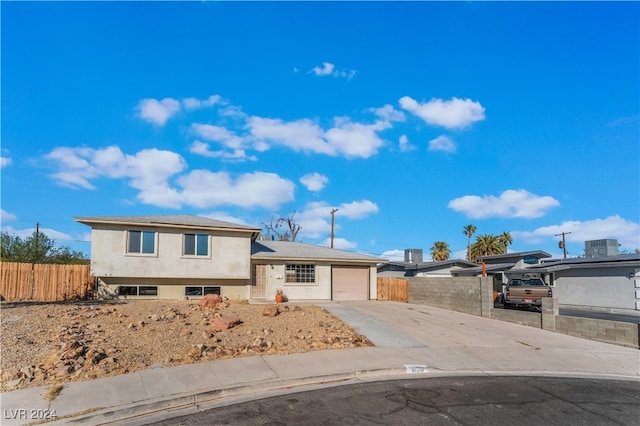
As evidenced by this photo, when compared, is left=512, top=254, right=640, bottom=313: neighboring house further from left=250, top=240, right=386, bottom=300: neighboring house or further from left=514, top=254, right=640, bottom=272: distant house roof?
left=250, top=240, right=386, bottom=300: neighboring house

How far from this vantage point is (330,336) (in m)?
13.4

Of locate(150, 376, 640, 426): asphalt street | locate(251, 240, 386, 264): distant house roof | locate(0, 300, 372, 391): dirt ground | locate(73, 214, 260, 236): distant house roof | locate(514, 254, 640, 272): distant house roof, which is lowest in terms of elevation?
locate(150, 376, 640, 426): asphalt street

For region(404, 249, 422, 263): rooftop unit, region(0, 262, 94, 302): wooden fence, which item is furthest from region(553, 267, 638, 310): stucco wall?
region(0, 262, 94, 302): wooden fence

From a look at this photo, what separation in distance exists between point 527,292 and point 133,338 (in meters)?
19.9

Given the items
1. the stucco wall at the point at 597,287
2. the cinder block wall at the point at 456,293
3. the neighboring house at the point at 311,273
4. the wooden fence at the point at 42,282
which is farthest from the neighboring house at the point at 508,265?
→ the wooden fence at the point at 42,282

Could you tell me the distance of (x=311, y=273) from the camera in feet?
83.9

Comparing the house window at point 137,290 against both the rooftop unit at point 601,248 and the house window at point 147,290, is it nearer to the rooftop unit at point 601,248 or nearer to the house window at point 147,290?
the house window at point 147,290

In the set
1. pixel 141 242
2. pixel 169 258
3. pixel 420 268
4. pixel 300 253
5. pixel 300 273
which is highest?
pixel 141 242

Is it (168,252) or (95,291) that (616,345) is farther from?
(95,291)

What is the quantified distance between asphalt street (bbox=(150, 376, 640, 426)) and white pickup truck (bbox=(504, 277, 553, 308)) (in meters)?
13.4

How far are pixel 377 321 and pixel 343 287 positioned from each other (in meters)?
9.51

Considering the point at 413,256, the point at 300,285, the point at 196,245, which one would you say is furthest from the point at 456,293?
the point at 413,256

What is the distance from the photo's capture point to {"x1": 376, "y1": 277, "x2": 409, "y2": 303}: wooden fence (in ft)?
89.0

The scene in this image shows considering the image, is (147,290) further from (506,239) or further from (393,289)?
(506,239)
